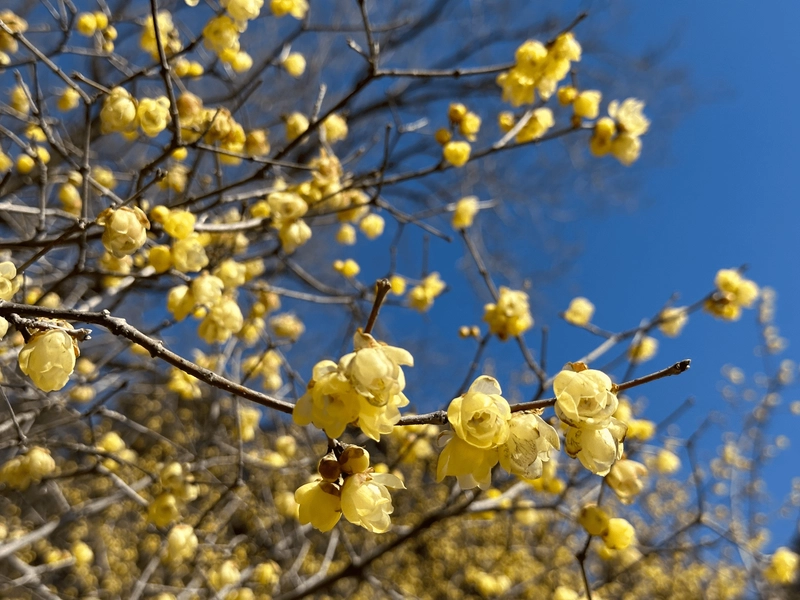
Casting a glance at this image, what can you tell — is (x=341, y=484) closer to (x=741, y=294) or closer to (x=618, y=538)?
(x=618, y=538)

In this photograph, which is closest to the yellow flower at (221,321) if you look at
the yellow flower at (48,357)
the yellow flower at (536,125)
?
the yellow flower at (48,357)

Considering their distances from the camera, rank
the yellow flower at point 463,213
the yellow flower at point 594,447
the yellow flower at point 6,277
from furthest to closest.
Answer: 1. the yellow flower at point 463,213
2. the yellow flower at point 6,277
3. the yellow flower at point 594,447

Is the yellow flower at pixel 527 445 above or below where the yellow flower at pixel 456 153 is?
below

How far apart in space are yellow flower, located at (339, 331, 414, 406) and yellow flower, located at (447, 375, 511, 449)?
12 cm

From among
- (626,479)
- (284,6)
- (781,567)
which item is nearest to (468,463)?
(626,479)

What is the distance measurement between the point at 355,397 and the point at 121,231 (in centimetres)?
71

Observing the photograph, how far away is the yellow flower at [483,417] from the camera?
0.81m

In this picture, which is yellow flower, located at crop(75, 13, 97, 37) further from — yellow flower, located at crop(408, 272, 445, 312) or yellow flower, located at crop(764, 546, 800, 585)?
yellow flower, located at crop(764, 546, 800, 585)

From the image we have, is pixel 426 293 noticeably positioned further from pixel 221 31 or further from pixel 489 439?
pixel 489 439

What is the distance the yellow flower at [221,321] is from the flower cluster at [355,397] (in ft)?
3.15

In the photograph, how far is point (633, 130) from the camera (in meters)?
2.10

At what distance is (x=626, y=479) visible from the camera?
1.36 meters

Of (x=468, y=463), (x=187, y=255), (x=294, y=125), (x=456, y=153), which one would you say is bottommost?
(x=468, y=463)

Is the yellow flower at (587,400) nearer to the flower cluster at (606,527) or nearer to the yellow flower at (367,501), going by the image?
the yellow flower at (367,501)
